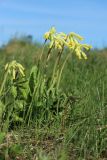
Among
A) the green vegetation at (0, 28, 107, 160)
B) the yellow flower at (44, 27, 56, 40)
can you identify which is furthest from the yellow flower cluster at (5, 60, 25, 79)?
the yellow flower at (44, 27, 56, 40)

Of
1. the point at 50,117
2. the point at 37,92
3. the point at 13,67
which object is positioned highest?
the point at 13,67

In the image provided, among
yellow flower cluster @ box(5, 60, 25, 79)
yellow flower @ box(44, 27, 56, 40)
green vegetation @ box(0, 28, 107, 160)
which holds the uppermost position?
yellow flower @ box(44, 27, 56, 40)

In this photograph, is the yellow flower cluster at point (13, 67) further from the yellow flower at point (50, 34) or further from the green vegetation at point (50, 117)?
the yellow flower at point (50, 34)

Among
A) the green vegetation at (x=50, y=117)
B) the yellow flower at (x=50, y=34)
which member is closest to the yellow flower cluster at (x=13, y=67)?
the green vegetation at (x=50, y=117)

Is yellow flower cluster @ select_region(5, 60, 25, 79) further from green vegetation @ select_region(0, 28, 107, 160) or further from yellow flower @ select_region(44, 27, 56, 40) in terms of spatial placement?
yellow flower @ select_region(44, 27, 56, 40)

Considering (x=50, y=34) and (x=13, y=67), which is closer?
(x=13, y=67)

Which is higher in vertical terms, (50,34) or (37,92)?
(50,34)

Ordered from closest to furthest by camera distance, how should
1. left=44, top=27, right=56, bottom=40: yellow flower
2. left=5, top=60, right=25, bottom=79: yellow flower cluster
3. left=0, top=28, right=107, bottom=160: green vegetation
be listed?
left=0, top=28, right=107, bottom=160: green vegetation → left=5, top=60, right=25, bottom=79: yellow flower cluster → left=44, top=27, right=56, bottom=40: yellow flower

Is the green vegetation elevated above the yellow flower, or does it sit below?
below

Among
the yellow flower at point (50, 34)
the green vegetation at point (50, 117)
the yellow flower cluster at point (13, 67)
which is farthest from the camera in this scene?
the yellow flower at point (50, 34)

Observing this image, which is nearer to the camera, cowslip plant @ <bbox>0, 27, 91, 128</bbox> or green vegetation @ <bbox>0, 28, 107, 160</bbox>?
green vegetation @ <bbox>0, 28, 107, 160</bbox>

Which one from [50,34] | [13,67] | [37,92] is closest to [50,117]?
[37,92]

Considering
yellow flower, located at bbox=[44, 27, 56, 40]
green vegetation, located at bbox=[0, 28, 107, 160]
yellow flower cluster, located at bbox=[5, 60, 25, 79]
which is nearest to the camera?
green vegetation, located at bbox=[0, 28, 107, 160]

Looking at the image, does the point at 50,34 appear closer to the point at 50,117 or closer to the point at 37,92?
the point at 37,92
